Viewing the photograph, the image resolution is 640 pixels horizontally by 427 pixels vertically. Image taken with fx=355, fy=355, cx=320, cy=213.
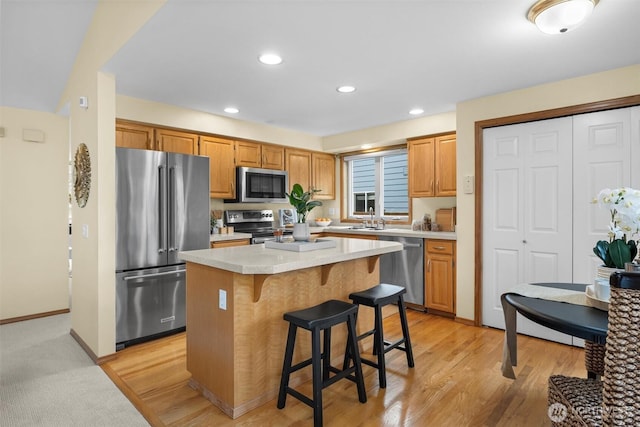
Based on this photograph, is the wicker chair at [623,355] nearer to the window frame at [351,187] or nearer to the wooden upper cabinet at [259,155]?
the window frame at [351,187]

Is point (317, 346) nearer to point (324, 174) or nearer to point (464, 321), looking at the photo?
point (464, 321)

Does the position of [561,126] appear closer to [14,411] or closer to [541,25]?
[541,25]

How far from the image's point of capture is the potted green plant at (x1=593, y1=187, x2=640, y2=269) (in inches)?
59.6

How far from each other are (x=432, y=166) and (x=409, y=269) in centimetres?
128

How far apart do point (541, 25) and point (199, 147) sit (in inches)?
135

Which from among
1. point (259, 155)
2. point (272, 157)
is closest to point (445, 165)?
point (272, 157)

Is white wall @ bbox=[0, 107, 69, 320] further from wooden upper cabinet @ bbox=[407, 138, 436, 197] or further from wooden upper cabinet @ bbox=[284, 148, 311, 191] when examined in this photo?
wooden upper cabinet @ bbox=[407, 138, 436, 197]

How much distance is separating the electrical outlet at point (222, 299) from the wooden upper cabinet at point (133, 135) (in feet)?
7.43

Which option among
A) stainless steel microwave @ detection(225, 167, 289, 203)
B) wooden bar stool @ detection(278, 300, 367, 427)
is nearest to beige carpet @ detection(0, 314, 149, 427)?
wooden bar stool @ detection(278, 300, 367, 427)

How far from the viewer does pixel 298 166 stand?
17.4 ft

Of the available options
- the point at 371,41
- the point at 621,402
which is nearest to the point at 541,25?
the point at 371,41

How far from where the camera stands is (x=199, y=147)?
415 centimetres

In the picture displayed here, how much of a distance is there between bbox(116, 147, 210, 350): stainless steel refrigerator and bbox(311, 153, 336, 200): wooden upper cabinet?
2.27 meters

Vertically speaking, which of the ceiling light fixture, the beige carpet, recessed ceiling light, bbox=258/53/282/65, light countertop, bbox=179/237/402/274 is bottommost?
the beige carpet
